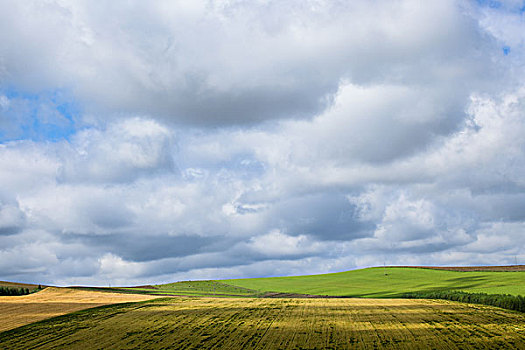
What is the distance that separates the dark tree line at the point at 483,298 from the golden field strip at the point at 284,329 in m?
2.02

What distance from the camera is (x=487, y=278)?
86.4 metres

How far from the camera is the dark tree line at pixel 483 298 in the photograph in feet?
149

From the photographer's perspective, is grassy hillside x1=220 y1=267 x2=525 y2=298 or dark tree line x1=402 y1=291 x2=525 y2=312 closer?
dark tree line x1=402 y1=291 x2=525 y2=312

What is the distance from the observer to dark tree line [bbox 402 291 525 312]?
45562 millimetres

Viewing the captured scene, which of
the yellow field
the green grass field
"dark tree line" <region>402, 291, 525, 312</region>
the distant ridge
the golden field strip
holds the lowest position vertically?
the golden field strip

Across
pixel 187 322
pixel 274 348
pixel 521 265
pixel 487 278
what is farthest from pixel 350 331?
pixel 521 265

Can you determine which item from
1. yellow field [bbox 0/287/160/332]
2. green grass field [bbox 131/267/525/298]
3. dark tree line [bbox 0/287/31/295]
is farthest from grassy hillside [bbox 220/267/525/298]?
dark tree line [bbox 0/287/31/295]

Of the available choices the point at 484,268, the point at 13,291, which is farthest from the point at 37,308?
the point at 484,268

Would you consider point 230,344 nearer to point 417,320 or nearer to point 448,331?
point 448,331

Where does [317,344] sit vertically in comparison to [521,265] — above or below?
below

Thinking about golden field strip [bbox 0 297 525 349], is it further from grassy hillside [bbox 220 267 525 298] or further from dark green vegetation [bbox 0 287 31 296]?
dark green vegetation [bbox 0 287 31 296]

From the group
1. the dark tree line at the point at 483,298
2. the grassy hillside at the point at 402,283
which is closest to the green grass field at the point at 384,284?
the grassy hillside at the point at 402,283

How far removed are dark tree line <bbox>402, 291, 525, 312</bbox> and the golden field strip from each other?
2.02m

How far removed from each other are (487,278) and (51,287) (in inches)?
2843
